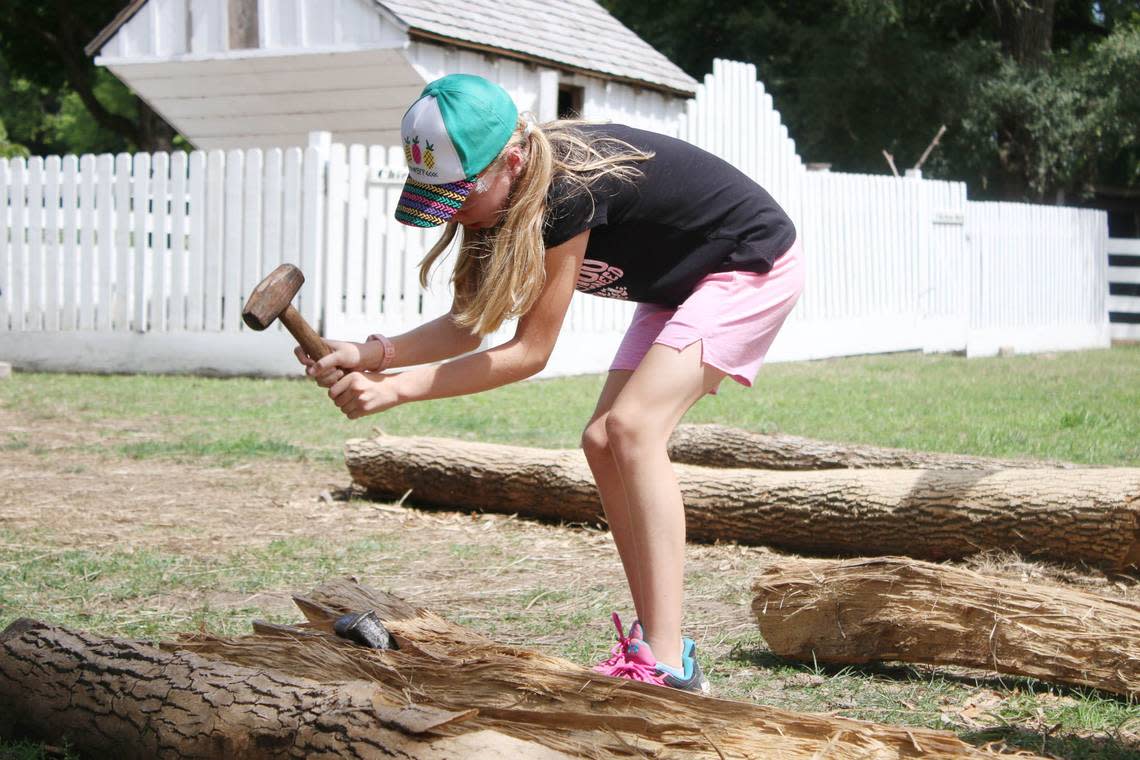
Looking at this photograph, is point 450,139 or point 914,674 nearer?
point 450,139

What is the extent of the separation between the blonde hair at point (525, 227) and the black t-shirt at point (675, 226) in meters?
0.06

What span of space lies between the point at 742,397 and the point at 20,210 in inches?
290

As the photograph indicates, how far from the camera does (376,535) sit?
534 cm

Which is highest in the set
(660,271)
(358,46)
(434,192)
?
(358,46)

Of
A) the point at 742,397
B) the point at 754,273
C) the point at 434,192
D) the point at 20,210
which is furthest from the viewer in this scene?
the point at 20,210

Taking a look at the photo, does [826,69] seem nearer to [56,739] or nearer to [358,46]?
[358,46]

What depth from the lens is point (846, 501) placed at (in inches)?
185

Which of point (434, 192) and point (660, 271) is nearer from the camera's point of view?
point (434, 192)

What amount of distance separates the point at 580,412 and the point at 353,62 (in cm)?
661

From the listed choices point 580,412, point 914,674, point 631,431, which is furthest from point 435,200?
point 580,412

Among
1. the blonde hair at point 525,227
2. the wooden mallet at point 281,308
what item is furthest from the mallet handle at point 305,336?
the blonde hair at point 525,227

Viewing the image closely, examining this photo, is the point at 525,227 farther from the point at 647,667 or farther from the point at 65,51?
the point at 65,51

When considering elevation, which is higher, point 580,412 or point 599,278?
point 599,278

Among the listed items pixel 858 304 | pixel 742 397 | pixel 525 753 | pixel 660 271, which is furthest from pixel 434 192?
pixel 858 304
